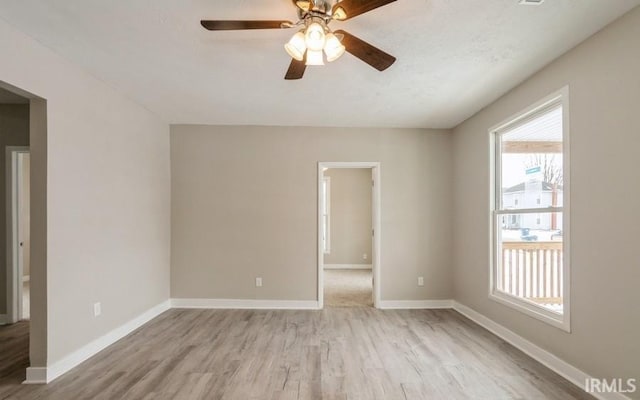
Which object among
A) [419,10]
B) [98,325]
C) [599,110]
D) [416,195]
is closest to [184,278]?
[98,325]

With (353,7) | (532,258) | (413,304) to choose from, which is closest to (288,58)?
(353,7)

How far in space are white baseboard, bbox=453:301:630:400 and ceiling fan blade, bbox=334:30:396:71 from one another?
2719 millimetres

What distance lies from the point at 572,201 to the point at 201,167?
14.2 ft

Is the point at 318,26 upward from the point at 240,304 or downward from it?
upward

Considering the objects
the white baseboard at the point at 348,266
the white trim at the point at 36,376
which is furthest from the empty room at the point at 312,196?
the white baseboard at the point at 348,266

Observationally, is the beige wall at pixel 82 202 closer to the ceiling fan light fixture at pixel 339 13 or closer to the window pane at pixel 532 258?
the ceiling fan light fixture at pixel 339 13

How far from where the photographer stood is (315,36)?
5.93ft

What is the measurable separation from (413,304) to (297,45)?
3983 millimetres

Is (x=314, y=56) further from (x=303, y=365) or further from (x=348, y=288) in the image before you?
(x=348, y=288)

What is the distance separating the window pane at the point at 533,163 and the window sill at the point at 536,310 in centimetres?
95

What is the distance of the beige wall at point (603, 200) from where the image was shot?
2.09 metres

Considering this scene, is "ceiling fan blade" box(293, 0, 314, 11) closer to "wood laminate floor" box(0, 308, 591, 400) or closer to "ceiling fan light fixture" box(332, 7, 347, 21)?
"ceiling fan light fixture" box(332, 7, 347, 21)

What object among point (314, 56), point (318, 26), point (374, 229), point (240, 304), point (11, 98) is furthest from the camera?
point (374, 229)

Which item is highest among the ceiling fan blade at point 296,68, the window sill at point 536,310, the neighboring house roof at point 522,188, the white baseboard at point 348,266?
the ceiling fan blade at point 296,68
